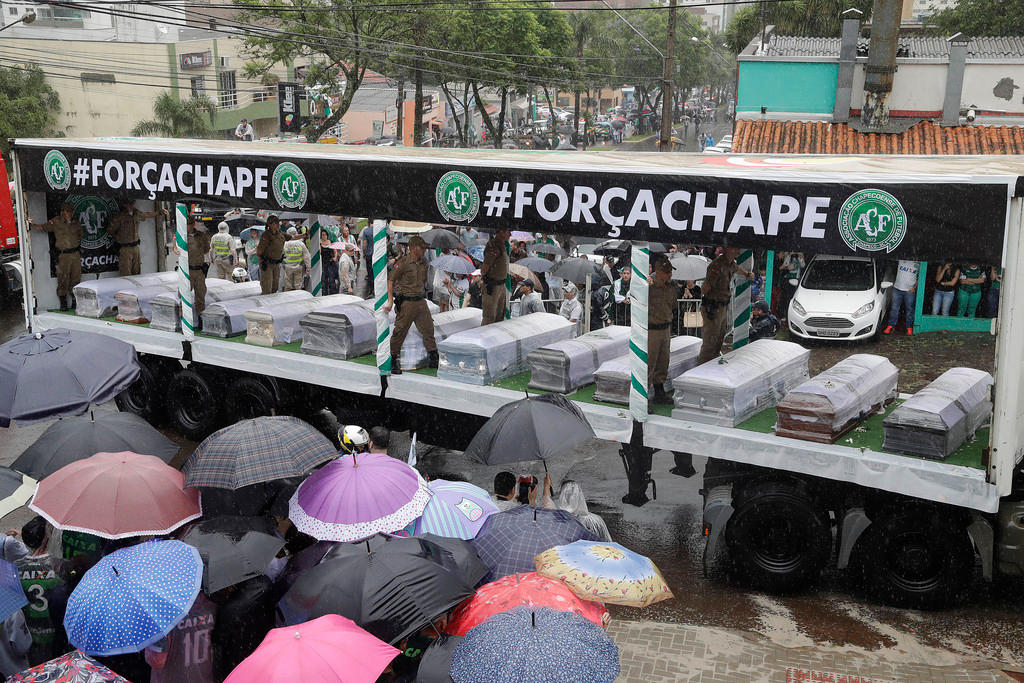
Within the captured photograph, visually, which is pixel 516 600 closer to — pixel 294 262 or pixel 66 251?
pixel 66 251

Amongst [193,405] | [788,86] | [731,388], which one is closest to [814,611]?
[731,388]

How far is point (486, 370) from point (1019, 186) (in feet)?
17.2

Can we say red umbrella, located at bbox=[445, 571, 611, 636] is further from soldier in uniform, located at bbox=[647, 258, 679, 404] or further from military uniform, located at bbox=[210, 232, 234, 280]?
military uniform, located at bbox=[210, 232, 234, 280]

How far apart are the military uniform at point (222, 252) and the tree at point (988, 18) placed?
26463 millimetres

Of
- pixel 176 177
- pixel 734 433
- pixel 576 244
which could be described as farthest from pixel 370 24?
pixel 734 433

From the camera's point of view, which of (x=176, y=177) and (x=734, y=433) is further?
(x=176, y=177)

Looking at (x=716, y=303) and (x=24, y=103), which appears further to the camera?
(x=24, y=103)

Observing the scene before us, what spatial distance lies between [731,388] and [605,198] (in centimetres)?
203

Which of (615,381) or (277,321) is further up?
(615,381)

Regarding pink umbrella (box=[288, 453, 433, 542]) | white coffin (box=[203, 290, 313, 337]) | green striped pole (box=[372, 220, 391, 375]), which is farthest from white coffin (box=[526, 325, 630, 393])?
white coffin (box=[203, 290, 313, 337])

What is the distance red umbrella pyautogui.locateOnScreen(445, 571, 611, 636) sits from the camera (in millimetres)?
5027

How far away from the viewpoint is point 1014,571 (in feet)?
25.1

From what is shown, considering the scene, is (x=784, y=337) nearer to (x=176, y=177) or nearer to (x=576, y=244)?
(x=576, y=244)

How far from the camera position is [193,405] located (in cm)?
1247
